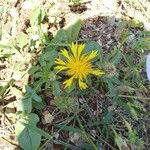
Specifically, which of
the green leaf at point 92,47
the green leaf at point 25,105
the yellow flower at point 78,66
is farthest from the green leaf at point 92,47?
the green leaf at point 25,105

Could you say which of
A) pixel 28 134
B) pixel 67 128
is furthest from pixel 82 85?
pixel 28 134

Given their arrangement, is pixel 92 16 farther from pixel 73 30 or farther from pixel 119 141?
pixel 119 141

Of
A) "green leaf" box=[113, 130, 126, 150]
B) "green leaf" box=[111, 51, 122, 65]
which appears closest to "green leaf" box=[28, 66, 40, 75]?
"green leaf" box=[111, 51, 122, 65]

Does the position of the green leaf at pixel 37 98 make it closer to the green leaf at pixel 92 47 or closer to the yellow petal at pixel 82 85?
the yellow petal at pixel 82 85

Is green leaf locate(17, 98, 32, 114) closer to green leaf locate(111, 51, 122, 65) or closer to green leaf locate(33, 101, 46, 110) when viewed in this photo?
green leaf locate(33, 101, 46, 110)

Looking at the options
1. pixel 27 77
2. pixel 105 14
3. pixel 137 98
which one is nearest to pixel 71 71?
A: pixel 27 77

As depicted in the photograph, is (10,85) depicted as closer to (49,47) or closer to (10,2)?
(49,47)

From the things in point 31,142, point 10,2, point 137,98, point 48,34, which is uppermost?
point 10,2
